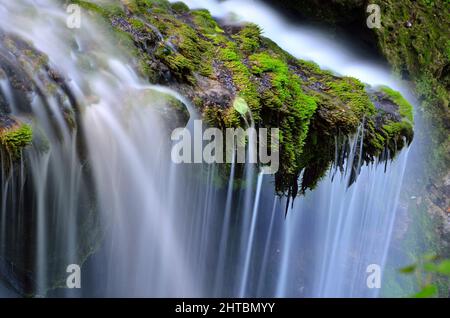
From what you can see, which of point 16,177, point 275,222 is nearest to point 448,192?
point 275,222

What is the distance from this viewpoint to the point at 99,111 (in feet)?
12.8

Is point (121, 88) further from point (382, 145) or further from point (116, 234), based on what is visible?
point (382, 145)

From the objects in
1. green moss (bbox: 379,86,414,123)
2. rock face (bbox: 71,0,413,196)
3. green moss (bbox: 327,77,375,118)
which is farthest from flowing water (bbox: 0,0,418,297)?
green moss (bbox: 379,86,414,123)

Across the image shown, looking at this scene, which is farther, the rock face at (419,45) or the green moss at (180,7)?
the rock face at (419,45)

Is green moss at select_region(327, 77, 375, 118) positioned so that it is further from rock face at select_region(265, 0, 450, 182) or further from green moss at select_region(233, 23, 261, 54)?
rock face at select_region(265, 0, 450, 182)

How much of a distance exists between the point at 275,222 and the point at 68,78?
2.97 meters

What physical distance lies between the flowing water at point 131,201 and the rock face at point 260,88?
245 millimetres

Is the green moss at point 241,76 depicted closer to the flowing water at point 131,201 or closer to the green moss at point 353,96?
the flowing water at point 131,201

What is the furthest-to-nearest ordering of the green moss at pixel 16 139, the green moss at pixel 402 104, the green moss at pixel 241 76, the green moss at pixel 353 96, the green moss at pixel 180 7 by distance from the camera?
1. the green moss at pixel 180 7
2. the green moss at pixel 402 104
3. the green moss at pixel 353 96
4. the green moss at pixel 241 76
5. the green moss at pixel 16 139

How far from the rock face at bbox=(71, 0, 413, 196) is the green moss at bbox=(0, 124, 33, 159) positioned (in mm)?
1307

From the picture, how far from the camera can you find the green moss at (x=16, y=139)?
3.27 m

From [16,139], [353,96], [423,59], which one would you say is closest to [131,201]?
[16,139]

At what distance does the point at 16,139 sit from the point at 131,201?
1282 mm

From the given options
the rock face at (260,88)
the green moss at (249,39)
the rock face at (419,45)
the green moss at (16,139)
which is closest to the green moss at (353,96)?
the rock face at (260,88)
